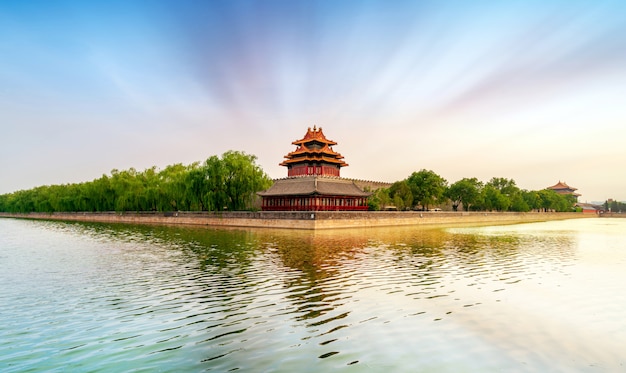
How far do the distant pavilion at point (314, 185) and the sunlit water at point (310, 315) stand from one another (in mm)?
27817

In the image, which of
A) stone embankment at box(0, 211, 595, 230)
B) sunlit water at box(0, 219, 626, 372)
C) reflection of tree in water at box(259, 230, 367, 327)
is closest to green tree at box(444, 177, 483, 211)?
stone embankment at box(0, 211, 595, 230)

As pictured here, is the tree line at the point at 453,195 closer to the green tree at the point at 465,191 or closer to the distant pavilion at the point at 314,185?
the green tree at the point at 465,191

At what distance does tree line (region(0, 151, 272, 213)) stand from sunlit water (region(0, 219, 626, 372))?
88.7ft

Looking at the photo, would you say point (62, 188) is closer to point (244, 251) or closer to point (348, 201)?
point (348, 201)

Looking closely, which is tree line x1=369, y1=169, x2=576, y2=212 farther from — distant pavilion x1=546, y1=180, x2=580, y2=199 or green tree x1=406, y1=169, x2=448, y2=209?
distant pavilion x1=546, y1=180, x2=580, y2=199

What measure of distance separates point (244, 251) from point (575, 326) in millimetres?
15122

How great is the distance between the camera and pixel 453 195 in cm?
6838

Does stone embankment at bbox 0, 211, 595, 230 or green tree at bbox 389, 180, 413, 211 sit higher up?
green tree at bbox 389, 180, 413, 211

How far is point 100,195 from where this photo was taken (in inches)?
2276

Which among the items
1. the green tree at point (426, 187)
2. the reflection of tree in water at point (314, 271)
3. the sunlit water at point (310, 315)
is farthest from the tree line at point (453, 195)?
the sunlit water at point (310, 315)

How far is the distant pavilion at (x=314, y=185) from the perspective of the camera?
4481cm

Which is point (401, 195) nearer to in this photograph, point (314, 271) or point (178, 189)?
point (178, 189)

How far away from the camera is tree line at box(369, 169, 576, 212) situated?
5856cm

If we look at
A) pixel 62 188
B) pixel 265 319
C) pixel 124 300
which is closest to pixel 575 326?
pixel 265 319
